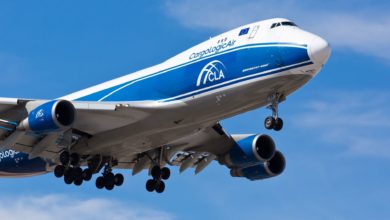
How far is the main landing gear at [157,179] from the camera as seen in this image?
179 ft

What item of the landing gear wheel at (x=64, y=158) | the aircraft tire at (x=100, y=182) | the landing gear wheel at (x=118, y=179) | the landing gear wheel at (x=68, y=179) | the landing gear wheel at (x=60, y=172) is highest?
the landing gear wheel at (x=118, y=179)

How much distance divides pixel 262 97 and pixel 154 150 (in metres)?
9.44

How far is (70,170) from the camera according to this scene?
51594 millimetres

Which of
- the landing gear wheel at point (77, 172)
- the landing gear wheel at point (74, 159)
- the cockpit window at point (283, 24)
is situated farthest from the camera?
the landing gear wheel at point (77, 172)

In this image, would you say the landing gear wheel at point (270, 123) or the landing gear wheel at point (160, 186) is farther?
the landing gear wheel at point (160, 186)

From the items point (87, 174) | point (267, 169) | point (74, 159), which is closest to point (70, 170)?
point (74, 159)

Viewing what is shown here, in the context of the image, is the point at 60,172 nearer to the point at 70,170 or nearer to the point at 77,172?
the point at 70,170

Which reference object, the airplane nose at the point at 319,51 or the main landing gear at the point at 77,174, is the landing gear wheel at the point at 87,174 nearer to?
the main landing gear at the point at 77,174

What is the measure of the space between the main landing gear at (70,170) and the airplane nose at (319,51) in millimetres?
12717

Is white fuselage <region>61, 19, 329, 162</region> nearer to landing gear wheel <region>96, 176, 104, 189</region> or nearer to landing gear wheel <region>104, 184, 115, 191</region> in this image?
landing gear wheel <region>96, 176, 104, 189</region>

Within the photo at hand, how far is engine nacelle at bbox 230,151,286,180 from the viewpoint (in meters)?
56.7

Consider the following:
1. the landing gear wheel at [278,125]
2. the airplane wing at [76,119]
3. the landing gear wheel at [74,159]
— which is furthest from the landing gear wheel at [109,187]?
the landing gear wheel at [278,125]

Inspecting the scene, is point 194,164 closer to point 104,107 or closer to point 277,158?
point 277,158

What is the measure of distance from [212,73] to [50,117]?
7100 mm
